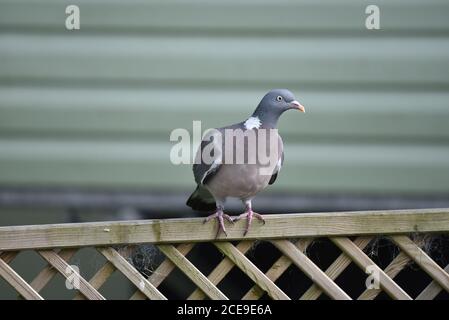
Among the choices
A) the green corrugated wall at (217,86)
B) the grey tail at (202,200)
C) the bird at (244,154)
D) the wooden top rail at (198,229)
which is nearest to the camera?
the wooden top rail at (198,229)

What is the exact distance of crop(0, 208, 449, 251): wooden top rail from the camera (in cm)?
319

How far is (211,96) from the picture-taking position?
447cm

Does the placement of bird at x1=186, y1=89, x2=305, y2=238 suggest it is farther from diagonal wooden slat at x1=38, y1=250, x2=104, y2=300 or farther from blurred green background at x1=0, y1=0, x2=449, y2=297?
diagonal wooden slat at x1=38, y1=250, x2=104, y2=300

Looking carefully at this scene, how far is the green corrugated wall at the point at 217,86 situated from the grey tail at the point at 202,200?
49 centimetres

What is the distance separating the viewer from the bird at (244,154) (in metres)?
3.73

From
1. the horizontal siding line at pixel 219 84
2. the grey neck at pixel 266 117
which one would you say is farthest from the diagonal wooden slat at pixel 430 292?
the horizontal siding line at pixel 219 84

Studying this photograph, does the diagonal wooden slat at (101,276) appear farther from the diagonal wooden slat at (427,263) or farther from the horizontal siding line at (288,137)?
the horizontal siding line at (288,137)

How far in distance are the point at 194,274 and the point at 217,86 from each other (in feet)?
4.95

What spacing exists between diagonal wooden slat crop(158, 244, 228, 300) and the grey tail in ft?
2.51

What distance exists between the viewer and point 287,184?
4445 millimetres
